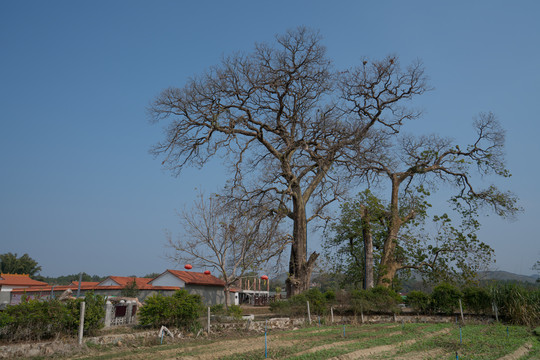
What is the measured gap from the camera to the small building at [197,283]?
38031 millimetres

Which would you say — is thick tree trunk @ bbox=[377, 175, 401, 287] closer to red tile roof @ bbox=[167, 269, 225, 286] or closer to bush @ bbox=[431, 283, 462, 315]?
bush @ bbox=[431, 283, 462, 315]

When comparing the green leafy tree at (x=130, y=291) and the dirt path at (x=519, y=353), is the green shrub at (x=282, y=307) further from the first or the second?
the green leafy tree at (x=130, y=291)

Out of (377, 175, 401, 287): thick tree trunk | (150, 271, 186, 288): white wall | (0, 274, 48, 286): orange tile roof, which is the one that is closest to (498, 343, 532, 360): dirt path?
(377, 175, 401, 287): thick tree trunk

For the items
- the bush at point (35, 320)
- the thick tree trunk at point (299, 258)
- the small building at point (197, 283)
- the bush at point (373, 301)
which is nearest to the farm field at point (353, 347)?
the bush at point (35, 320)

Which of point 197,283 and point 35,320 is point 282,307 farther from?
point 197,283

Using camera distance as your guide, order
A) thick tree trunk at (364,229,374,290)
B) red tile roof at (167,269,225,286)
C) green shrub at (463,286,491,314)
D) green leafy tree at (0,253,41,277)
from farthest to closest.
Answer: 1. green leafy tree at (0,253,41,277)
2. red tile roof at (167,269,225,286)
3. thick tree trunk at (364,229,374,290)
4. green shrub at (463,286,491,314)

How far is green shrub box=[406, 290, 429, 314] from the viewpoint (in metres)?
19.1

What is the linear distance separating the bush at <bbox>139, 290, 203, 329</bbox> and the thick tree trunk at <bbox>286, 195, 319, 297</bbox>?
6.78 m

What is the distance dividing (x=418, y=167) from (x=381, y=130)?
388cm

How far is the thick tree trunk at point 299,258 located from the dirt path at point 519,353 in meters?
10.5

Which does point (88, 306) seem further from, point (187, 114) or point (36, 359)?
point (187, 114)

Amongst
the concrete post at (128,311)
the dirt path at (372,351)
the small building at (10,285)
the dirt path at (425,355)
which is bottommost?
the dirt path at (425,355)

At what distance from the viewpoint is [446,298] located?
61.2 ft

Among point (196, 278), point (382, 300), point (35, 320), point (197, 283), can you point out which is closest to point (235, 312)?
point (382, 300)
